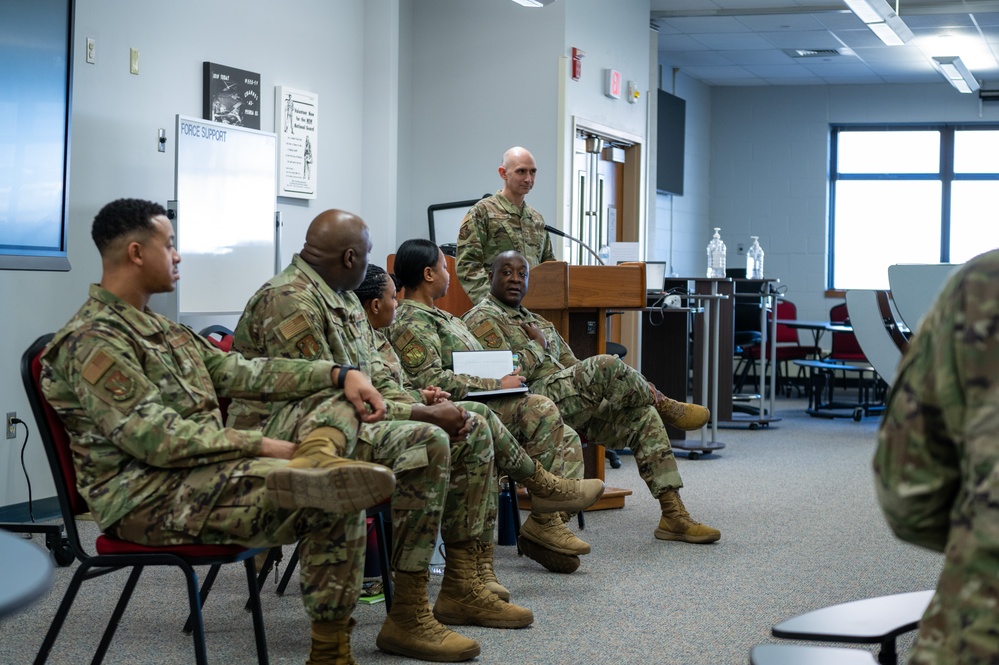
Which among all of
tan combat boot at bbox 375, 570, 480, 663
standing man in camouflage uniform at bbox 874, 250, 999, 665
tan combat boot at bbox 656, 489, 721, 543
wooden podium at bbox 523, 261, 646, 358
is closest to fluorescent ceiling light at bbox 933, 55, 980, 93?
wooden podium at bbox 523, 261, 646, 358

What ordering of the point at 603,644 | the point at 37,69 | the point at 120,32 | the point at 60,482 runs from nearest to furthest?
the point at 60,482, the point at 603,644, the point at 37,69, the point at 120,32

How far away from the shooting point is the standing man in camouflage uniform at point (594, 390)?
3877 mm

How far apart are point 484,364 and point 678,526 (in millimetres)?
1044

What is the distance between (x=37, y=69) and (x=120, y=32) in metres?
0.82

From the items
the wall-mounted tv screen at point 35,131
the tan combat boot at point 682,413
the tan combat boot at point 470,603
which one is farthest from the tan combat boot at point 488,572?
the wall-mounted tv screen at point 35,131

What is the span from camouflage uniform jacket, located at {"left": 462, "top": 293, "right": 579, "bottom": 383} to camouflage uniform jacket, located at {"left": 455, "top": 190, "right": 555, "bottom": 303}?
0.58 metres

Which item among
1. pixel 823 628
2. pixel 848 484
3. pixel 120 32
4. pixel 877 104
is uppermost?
pixel 877 104

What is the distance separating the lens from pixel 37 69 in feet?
12.4

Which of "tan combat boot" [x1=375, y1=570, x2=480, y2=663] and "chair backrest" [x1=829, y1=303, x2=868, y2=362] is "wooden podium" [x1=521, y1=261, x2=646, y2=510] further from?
"chair backrest" [x1=829, y1=303, x2=868, y2=362]

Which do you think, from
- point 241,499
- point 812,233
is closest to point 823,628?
point 241,499

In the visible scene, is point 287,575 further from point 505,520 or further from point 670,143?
point 670,143

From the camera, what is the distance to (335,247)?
8.67 feet

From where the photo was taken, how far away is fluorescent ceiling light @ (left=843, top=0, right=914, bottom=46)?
6.93 metres

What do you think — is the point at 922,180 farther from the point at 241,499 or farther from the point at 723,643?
the point at 241,499
